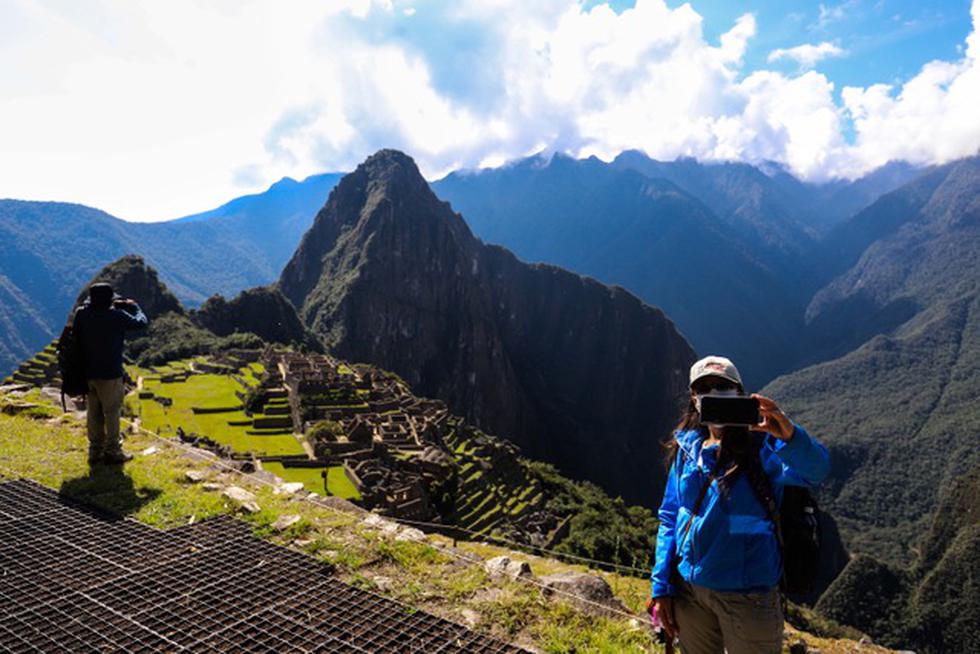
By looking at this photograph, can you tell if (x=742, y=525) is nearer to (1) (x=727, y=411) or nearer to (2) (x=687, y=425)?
(1) (x=727, y=411)

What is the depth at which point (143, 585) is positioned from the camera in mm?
4484

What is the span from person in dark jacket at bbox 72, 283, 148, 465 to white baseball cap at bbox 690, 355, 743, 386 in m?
6.78

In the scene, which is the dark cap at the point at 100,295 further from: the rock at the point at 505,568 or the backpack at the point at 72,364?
the rock at the point at 505,568

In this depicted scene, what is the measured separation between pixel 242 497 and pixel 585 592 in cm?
388

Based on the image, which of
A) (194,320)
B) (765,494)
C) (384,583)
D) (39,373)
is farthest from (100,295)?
(194,320)

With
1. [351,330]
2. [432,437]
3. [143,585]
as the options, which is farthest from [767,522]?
[351,330]

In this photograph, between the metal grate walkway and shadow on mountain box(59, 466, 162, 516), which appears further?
shadow on mountain box(59, 466, 162, 516)

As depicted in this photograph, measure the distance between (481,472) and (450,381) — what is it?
299 feet

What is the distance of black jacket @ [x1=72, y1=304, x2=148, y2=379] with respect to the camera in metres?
6.85

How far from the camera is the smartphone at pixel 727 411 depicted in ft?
8.77

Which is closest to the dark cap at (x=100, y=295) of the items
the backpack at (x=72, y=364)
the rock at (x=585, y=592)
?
the backpack at (x=72, y=364)

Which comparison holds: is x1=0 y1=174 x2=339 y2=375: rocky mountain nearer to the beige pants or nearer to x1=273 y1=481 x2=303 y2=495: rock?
the beige pants

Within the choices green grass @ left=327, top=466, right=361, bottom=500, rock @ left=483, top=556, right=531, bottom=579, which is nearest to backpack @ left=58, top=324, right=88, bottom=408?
rock @ left=483, top=556, right=531, bottom=579

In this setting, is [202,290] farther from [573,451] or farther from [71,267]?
[573,451]
